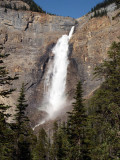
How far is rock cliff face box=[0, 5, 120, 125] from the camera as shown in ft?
225

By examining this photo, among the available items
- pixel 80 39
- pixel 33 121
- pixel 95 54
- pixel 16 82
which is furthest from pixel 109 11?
pixel 33 121

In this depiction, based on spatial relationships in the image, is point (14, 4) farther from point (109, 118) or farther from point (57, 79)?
point (109, 118)

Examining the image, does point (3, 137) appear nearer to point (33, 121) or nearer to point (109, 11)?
point (33, 121)

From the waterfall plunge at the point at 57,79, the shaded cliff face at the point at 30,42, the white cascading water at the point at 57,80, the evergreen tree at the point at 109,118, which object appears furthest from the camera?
the shaded cliff face at the point at 30,42

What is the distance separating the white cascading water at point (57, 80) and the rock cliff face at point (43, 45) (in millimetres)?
2124

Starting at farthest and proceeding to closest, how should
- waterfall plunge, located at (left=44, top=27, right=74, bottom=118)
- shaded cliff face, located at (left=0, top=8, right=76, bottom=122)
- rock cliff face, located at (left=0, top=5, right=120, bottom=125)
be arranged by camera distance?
shaded cliff face, located at (left=0, top=8, right=76, bottom=122), rock cliff face, located at (left=0, top=5, right=120, bottom=125), waterfall plunge, located at (left=44, top=27, right=74, bottom=118)

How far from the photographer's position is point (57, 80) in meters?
71.9

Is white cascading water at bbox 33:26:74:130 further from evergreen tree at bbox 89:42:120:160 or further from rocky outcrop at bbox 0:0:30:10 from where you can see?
evergreen tree at bbox 89:42:120:160

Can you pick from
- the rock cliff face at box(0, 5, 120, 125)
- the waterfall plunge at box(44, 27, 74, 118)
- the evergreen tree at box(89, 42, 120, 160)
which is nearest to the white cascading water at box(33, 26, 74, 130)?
the waterfall plunge at box(44, 27, 74, 118)

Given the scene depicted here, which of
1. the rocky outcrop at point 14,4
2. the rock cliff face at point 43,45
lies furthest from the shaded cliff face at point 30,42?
the rocky outcrop at point 14,4

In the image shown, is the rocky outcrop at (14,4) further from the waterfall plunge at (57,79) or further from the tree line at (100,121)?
the tree line at (100,121)

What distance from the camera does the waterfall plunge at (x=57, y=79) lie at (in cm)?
6524

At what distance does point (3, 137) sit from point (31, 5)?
335ft

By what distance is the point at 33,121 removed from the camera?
5803cm
